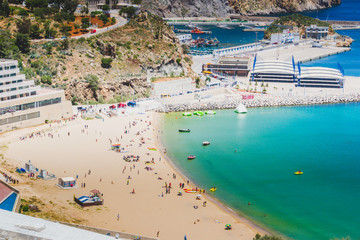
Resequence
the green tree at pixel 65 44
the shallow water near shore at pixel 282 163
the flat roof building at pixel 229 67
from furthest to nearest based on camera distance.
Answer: the flat roof building at pixel 229 67, the green tree at pixel 65 44, the shallow water near shore at pixel 282 163

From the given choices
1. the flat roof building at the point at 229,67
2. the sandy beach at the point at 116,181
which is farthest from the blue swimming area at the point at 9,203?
the flat roof building at the point at 229,67

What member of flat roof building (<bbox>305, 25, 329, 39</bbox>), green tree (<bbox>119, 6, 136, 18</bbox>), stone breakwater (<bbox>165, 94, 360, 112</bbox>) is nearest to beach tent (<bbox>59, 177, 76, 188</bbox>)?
stone breakwater (<bbox>165, 94, 360, 112</bbox>)

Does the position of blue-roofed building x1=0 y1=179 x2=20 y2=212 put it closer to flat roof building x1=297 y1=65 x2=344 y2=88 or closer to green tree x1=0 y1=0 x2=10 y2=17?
green tree x1=0 y1=0 x2=10 y2=17

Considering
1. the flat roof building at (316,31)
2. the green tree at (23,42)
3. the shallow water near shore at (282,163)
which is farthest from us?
the flat roof building at (316,31)

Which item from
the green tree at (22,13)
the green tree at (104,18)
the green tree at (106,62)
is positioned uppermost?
the green tree at (22,13)

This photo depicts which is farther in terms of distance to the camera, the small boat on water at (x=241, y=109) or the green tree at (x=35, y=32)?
the green tree at (x=35, y=32)

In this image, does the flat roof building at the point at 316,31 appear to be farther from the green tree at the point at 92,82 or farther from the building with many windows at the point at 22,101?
the building with many windows at the point at 22,101

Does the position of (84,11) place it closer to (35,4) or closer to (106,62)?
(35,4)
